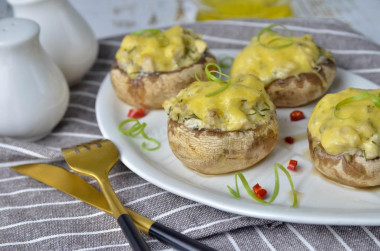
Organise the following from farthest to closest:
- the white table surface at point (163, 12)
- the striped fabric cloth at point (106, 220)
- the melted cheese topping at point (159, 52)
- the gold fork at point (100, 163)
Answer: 1. the white table surface at point (163, 12)
2. the melted cheese topping at point (159, 52)
3. the gold fork at point (100, 163)
4. the striped fabric cloth at point (106, 220)

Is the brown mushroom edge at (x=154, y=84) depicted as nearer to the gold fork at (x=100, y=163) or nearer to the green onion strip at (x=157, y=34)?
the green onion strip at (x=157, y=34)

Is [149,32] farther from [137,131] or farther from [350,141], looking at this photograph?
[350,141]

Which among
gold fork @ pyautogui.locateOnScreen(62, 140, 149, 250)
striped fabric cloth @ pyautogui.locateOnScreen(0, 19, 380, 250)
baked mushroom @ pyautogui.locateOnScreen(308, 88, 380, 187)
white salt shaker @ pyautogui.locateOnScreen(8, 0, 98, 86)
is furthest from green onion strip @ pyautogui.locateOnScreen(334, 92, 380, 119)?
white salt shaker @ pyautogui.locateOnScreen(8, 0, 98, 86)

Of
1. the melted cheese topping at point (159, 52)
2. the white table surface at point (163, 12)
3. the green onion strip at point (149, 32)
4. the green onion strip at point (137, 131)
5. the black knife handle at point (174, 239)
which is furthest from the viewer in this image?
the white table surface at point (163, 12)

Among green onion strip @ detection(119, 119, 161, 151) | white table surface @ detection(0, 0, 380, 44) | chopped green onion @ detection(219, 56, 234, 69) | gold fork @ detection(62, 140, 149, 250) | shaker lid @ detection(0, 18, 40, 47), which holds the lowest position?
white table surface @ detection(0, 0, 380, 44)

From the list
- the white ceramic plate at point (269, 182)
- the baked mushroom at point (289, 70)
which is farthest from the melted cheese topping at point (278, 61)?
the white ceramic plate at point (269, 182)

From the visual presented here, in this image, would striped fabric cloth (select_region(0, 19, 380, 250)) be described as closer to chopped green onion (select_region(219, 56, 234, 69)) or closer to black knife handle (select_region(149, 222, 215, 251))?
black knife handle (select_region(149, 222, 215, 251))

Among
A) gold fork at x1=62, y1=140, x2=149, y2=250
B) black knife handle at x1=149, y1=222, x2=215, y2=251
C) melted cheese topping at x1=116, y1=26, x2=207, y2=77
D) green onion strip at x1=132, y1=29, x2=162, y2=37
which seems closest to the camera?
black knife handle at x1=149, y1=222, x2=215, y2=251
